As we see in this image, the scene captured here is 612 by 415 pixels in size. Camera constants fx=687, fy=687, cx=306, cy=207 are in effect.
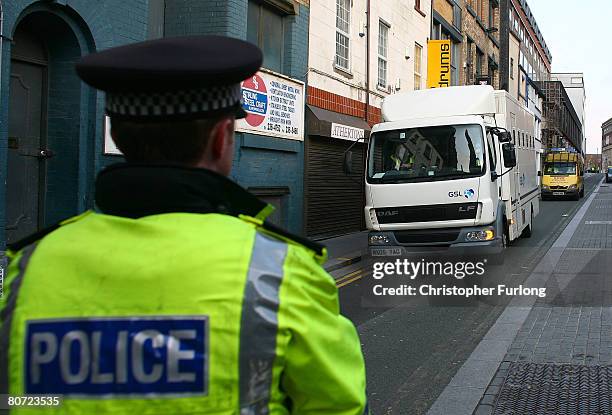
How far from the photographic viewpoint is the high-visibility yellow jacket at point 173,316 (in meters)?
1.29

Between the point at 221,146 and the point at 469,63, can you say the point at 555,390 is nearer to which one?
the point at 221,146

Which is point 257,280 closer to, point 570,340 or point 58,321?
point 58,321

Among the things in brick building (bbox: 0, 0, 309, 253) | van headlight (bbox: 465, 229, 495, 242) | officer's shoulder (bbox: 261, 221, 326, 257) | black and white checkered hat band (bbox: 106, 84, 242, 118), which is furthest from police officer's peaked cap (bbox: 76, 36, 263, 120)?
van headlight (bbox: 465, 229, 495, 242)

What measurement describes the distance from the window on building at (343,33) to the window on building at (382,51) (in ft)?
8.13

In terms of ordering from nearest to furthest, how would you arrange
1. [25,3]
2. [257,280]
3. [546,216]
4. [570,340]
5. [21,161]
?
1. [257,280]
2. [570,340]
3. [25,3]
4. [21,161]
5. [546,216]

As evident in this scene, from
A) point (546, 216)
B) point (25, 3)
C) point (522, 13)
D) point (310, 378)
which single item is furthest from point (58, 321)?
point (522, 13)

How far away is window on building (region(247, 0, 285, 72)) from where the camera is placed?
46.6 ft

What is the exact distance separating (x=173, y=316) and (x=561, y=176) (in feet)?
129

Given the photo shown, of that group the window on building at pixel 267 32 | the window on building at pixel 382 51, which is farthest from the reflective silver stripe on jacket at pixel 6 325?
the window on building at pixel 382 51

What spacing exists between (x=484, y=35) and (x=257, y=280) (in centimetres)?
3766

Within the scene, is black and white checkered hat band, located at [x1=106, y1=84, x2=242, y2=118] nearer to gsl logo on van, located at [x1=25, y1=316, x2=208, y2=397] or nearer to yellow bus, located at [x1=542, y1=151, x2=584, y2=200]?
gsl logo on van, located at [x1=25, y1=316, x2=208, y2=397]

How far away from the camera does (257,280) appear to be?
132 cm

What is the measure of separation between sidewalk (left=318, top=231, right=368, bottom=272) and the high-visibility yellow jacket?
34.6 ft

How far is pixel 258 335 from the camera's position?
51.4 inches
